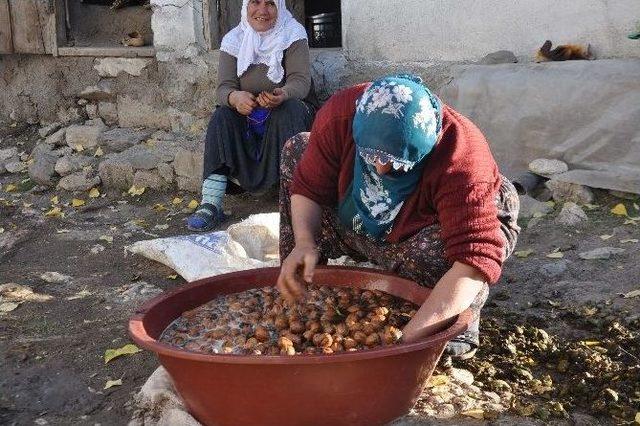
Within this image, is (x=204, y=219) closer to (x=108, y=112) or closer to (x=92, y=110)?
(x=108, y=112)

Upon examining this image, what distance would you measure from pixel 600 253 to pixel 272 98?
2084 mm

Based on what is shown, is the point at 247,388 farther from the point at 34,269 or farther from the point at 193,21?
the point at 193,21

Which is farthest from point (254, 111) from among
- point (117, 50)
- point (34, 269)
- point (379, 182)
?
point (379, 182)

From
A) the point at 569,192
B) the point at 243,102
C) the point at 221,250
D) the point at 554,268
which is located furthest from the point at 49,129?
the point at 554,268

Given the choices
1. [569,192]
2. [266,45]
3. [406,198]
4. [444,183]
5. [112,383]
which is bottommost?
[112,383]

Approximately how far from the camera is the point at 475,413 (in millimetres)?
2414

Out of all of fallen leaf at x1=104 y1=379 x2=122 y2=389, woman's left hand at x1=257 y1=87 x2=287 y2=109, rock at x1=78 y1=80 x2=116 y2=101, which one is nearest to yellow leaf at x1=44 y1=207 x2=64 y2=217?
rock at x1=78 y1=80 x2=116 y2=101

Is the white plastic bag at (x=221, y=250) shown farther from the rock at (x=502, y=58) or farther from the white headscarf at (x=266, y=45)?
the rock at (x=502, y=58)

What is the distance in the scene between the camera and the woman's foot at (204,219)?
15.5 ft

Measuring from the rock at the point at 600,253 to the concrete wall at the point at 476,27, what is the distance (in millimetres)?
1320

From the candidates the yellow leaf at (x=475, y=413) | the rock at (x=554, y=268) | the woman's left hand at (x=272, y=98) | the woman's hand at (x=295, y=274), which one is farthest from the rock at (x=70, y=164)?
the yellow leaf at (x=475, y=413)

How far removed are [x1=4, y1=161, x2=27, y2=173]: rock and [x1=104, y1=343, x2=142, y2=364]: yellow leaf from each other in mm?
3850

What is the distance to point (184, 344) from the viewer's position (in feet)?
7.77

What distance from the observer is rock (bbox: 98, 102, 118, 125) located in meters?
6.53
